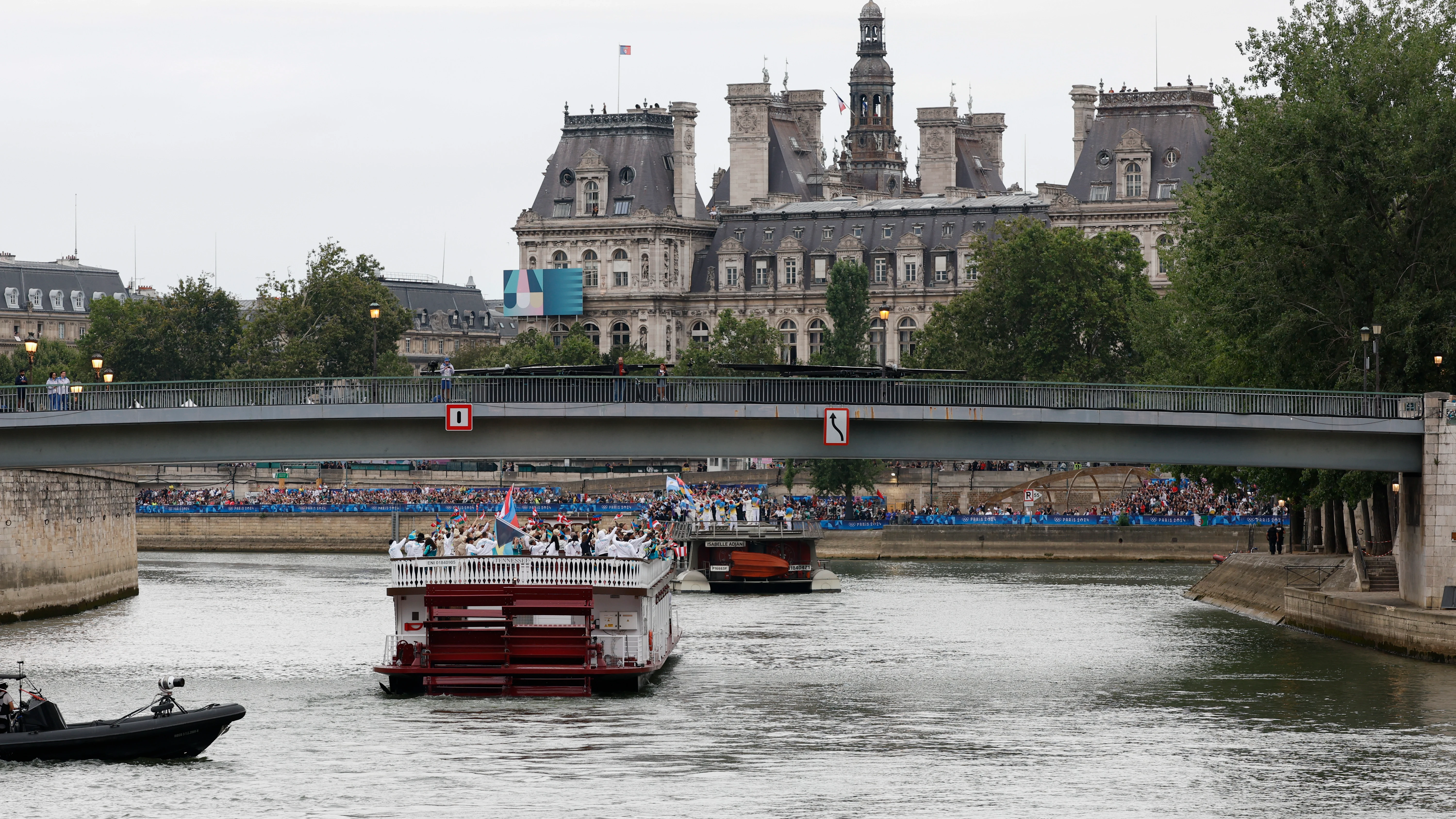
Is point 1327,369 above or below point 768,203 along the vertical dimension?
below

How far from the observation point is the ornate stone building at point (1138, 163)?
Result: 16325 centimetres

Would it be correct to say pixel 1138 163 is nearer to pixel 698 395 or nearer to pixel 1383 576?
pixel 1383 576

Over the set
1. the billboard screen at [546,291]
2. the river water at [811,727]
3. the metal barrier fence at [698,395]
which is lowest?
the river water at [811,727]

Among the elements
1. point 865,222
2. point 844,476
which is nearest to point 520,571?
point 844,476

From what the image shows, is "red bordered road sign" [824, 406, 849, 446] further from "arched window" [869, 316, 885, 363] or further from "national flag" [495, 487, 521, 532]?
"arched window" [869, 316, 885, 363]

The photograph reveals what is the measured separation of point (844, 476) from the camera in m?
141

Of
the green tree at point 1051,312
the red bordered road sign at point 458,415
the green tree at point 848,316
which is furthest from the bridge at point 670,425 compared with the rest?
the green tree at point 848,316

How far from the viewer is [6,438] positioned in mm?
61875

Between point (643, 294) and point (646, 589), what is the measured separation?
128 meters

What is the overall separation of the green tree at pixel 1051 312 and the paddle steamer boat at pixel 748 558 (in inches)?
1703

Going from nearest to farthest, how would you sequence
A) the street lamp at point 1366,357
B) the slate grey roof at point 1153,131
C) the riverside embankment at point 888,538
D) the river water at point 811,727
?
the river water at point 811,727 → the street lamp at point 1366,357 → the riverside embankment at point 888,538 → the slate grey roof at point 1153,131

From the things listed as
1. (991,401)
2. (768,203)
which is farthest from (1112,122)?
(991,401)

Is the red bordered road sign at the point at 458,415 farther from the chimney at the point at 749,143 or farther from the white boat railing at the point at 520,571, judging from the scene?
the chimney at the point at 749,143

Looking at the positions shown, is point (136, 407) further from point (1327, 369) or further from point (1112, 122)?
point (1112, 122)
